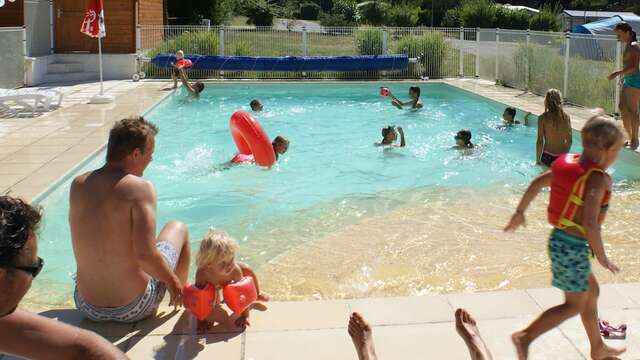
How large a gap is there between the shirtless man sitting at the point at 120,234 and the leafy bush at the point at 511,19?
3852 centimetres

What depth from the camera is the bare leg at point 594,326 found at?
11.3 feet

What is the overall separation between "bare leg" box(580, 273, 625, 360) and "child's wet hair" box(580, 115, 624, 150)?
0.68 m

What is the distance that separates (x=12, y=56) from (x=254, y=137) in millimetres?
9464

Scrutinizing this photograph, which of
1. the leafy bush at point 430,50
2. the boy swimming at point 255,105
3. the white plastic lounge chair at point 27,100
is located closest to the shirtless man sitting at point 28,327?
the white plastic lounge chair at point 27,100

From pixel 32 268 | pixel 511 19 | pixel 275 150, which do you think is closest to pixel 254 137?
pixel 275 150

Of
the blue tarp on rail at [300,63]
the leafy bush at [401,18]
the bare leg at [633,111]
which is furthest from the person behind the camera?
the leafy bush at [401,18]

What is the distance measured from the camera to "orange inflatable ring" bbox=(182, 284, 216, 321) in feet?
12.5

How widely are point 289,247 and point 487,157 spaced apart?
5.41 m

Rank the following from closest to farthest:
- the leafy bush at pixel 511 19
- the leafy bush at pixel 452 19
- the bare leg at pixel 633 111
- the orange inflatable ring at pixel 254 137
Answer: the orange inflatable ring at pixel 254 137 → the bare leg at pixel 633 111 → the leafy bush at pixel 511 19 → the leafy bush at pixel 452 19

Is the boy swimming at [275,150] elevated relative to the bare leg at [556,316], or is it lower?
elevated

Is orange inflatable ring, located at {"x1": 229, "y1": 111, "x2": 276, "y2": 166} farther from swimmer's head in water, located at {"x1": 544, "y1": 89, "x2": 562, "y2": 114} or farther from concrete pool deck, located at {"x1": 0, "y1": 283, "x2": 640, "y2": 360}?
concrete pool deck, located at {"x1": 0, "y1": 283, "x2": 640, "y2": 360}

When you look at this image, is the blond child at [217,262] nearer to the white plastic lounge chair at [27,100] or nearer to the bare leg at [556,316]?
the bare leg at [556,316]

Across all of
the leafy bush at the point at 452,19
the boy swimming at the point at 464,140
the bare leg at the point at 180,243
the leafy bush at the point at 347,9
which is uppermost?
the leafy bush at the point at 347,9

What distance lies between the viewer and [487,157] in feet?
35.3
